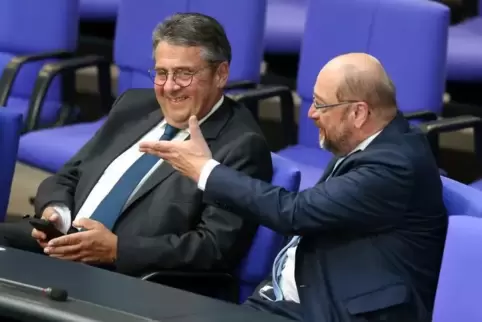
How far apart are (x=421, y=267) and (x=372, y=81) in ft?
1.22

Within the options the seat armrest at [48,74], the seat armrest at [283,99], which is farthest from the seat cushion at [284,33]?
the seat armrest at [48,74]

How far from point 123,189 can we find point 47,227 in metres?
0.21

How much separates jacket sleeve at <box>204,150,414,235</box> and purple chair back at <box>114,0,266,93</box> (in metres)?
1.32

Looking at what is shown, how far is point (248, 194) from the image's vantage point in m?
1.98

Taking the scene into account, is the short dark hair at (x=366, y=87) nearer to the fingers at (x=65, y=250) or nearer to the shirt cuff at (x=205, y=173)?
the shirt cuff at (x=205, y=173)

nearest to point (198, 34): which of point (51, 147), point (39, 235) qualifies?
point (39, 235)

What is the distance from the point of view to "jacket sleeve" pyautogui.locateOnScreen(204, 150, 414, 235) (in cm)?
191

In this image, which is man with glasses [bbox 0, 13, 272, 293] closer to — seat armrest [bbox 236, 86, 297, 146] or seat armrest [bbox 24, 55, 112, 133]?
seat armrest [bbox 236, 86, 297, 146]

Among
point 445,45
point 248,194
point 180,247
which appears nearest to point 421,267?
point 248,194

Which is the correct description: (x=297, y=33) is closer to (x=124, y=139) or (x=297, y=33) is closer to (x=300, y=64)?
(x=300, y=64)

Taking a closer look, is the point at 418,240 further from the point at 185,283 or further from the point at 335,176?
the point at 185,283

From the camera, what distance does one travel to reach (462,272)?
171cm

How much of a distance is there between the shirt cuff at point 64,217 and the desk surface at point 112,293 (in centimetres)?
67

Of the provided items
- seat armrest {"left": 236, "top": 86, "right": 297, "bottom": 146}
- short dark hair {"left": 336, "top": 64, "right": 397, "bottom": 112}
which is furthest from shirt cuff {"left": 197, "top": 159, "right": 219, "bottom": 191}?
seat armrest {"left": 236, "top": 86, "right": 297, "bottom": 146}
